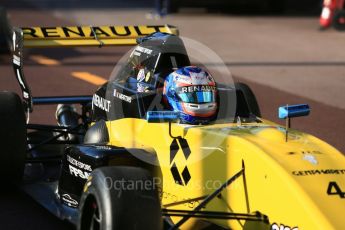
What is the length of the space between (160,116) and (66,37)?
241cm

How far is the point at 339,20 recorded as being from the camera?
18.8 m

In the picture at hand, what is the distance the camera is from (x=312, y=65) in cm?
1519

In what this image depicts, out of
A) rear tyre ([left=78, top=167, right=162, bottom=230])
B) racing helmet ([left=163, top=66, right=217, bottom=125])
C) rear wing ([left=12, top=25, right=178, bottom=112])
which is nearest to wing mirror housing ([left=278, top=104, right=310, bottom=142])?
racing helmet ([left=163, top=66, right=217, bottom=125])

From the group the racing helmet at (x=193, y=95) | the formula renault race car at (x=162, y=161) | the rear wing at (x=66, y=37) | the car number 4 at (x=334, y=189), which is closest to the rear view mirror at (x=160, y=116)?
the formula renault race car at (x=162, y=161)

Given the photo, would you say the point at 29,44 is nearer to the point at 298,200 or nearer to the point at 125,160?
the point at 125,160

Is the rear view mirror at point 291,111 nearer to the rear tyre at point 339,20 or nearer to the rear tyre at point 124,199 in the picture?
the rear tyre at point 124,199

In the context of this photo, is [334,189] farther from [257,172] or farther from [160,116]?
[160,116]

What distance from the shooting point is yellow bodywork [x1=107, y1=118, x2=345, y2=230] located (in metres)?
5.59

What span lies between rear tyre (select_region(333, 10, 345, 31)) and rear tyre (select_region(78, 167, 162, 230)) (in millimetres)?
13734

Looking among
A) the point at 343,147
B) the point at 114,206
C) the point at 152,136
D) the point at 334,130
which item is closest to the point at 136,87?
the point at 152,136

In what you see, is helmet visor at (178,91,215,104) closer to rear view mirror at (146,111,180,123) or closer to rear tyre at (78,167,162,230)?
rear view mirror at (146,111,180,123)

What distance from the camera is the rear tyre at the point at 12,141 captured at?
293 inches

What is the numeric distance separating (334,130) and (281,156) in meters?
4.77

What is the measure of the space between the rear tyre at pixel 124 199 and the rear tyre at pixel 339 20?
45.1 feet
